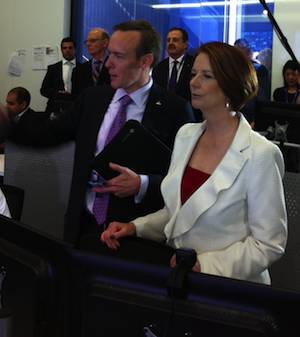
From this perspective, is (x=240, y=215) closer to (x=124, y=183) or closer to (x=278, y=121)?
(x=124, y=183)

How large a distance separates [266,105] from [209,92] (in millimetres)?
1657

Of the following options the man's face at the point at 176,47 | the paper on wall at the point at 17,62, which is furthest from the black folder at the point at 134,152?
the paper on wall at the point at 17,62

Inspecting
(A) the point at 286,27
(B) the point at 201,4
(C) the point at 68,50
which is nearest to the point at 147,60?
(A) the point at 286,27

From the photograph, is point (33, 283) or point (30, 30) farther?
point (30, 30)

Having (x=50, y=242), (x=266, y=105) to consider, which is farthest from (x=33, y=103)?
(x=50, y=242)

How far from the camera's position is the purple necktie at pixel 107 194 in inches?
72.9

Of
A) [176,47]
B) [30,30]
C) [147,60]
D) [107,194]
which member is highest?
[30,30]

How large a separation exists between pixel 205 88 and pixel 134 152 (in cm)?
39

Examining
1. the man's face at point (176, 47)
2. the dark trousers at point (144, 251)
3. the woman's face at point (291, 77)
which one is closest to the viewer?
the dark trousers at point (144, 251)

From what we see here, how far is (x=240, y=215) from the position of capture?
131 centimetres

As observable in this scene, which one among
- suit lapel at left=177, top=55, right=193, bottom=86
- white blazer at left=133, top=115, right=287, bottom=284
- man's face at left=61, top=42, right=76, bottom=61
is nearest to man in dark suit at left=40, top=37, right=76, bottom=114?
man's face at left=61, top=42, right=76, bottom=61

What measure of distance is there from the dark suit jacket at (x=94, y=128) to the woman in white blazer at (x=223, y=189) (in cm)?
37

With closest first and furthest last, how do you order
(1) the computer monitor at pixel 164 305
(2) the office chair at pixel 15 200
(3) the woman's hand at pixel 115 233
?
1. (1) the computer monitor at pixel 164 305
2. (3) the woman's hand at pixel 115 233
3. (2) the office chair at pixel 15 200

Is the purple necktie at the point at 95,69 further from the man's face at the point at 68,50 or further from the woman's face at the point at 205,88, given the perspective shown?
the woman's face at the point at 205,88
